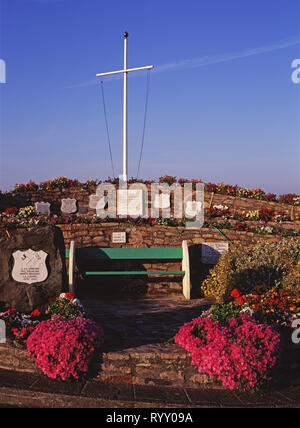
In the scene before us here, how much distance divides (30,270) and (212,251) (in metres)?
5.91

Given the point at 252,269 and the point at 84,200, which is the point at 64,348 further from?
the point at 84,200

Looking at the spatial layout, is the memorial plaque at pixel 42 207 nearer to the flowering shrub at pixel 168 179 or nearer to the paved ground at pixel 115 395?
the flowering shrub at pixel 168 179

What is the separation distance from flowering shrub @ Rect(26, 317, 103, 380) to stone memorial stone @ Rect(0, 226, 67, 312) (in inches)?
52.5

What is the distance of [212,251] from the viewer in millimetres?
11445

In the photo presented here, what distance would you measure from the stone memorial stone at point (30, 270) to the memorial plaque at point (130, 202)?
9.87 metres

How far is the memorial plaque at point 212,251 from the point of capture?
37.4 feet

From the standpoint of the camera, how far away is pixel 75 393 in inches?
192

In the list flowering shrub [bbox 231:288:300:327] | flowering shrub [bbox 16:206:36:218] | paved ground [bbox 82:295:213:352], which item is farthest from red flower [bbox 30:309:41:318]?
flowering shrub [bbox 16:206:36:218]

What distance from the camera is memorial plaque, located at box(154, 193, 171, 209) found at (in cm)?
1753

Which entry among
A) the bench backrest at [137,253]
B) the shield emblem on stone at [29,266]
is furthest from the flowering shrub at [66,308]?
the bench backrest at [137,253]

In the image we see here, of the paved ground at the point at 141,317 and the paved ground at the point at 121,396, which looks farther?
the paved ground at the point at 141,317

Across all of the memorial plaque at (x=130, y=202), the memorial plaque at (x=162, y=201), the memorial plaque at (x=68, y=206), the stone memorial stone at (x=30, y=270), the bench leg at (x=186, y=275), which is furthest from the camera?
the memorial plaque at (x=68, y=206)

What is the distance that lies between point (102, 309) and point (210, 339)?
3.88 meters

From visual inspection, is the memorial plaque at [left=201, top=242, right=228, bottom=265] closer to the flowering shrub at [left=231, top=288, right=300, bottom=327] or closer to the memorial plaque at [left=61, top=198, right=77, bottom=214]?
the flowering shrub at [left=231, top=288, right=300, bottom=327]
